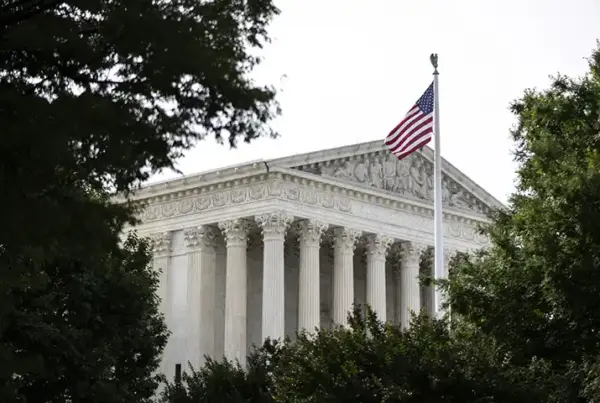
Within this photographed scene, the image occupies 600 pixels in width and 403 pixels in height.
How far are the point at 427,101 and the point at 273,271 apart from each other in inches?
692

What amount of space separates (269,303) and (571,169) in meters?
30.6

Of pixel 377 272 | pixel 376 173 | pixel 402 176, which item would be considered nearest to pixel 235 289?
pixel 377 272

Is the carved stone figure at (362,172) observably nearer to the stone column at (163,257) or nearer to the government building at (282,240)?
the government building at (282,240)

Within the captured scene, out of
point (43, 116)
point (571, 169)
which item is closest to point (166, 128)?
point (43, 116)

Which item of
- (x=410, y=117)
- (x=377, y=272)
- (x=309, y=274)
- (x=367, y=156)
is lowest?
(x=309, y=274)

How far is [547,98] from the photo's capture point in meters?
30.0

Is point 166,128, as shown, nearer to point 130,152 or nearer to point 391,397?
point 130,152

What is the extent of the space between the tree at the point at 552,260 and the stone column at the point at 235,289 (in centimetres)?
2693

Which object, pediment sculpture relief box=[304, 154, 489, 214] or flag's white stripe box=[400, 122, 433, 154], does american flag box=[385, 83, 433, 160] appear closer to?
flag's white stripe box=[400, 122, 433, 154]

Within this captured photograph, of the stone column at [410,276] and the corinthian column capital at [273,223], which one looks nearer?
the corinthian column capital at [273,223]

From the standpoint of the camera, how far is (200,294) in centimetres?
5941

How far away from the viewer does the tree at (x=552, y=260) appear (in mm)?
26438

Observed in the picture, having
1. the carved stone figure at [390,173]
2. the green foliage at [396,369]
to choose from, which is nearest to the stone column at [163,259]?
the carved stone figure at [390,173]

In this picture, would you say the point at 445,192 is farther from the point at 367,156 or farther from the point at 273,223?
the point at 273,223
